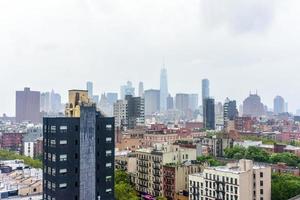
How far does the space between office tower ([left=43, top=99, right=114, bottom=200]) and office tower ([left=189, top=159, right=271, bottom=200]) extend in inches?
838

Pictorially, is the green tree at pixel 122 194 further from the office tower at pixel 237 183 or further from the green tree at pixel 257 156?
the green tree at pixel 257 156

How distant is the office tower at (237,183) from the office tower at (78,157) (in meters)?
21.3

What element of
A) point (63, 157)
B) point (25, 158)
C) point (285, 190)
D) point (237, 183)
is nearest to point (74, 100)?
point (63, 157)

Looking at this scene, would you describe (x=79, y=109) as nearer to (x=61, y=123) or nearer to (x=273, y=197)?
(x=61, y=123)

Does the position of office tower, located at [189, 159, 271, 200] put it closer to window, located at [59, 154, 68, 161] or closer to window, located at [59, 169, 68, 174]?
window, located at [59, 169, 68, 174]

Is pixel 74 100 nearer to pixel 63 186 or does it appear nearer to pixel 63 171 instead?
pixel 63 171

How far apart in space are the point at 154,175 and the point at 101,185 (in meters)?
34.2

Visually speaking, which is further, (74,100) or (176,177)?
(176,177)

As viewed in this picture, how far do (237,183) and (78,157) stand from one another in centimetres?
2784

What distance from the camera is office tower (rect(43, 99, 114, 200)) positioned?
5091cm

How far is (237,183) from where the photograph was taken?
211 feet

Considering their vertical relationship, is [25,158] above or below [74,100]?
below

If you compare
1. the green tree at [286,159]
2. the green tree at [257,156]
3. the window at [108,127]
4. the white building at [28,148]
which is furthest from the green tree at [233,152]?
the white building at [28,148]

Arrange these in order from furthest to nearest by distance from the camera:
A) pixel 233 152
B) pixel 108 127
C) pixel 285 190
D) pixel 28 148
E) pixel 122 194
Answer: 1. pixel 28 148
2. pixel 233 152
3. pixel 285 190
4. pixel 122 194
5. pixel 108 127
